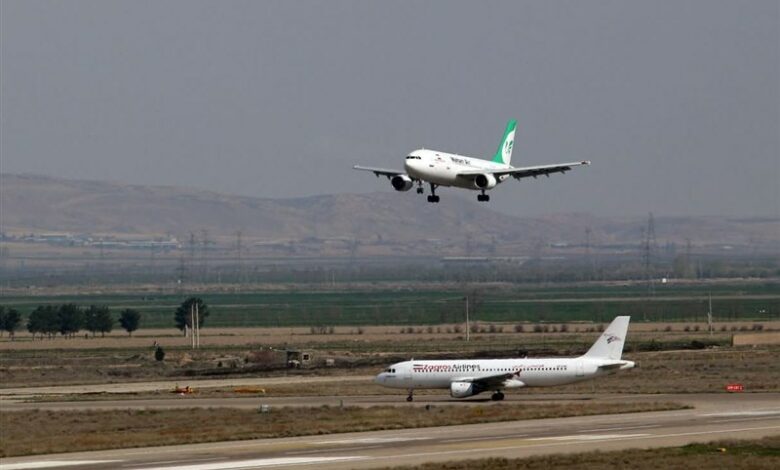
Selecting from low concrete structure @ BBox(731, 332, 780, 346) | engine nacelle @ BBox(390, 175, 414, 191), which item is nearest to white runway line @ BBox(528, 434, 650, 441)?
engine nacelle @ BBox(390, 175, 414, 191)

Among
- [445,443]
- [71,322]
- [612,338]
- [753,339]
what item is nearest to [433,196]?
[612,338]

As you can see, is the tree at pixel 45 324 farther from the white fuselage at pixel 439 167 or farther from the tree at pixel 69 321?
the white fuselage at pixel 439 167

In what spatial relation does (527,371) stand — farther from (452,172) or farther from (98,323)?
(98,323)

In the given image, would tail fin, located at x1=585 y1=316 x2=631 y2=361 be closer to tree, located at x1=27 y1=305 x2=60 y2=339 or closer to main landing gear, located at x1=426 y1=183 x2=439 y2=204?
main landing gear, located at x1=426 y1=183 x2=439 y2=204

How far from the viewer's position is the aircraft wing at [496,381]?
90625 mm

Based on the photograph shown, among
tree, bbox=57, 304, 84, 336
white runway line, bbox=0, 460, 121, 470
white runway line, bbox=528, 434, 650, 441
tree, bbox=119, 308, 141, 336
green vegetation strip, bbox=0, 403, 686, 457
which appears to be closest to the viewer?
white runway line, bbox=0, 460, 121, 470

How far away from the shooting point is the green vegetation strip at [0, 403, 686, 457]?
68000 mm

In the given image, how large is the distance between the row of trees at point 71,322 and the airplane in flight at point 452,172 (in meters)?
98.9

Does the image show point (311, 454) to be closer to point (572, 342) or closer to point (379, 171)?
point (379, 171)

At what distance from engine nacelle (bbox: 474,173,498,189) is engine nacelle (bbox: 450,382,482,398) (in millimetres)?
10951

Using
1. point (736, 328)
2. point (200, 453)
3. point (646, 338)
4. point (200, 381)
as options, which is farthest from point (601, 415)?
point (736, 328)

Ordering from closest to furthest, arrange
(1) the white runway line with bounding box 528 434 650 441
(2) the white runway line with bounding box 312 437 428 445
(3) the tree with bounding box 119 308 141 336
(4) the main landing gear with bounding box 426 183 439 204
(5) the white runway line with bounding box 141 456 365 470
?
(5) the white runway line with bounding box 141 456 365 470 → (1) the white runway line with bounding box 528 434 650 441 → (2) the white runway line with bounding box 312 437 428 445 → (4) the main landing gear with bounding box 426 183 439 204 → (3) the tree with bounding box 119 308 141 336

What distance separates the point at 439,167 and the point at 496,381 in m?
12.4

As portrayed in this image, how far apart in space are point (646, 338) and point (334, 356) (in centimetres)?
3327
